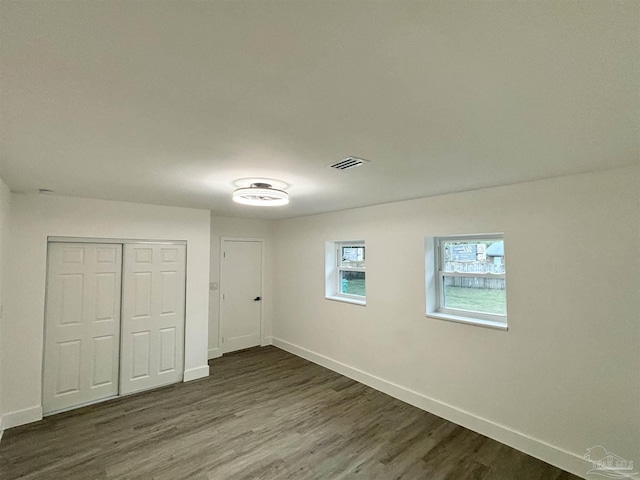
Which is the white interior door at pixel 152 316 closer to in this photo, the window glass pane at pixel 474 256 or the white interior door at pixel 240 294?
the white interior door at pixel 240 294

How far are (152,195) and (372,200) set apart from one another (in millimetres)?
2588

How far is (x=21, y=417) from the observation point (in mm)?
3121

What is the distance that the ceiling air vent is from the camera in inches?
82.3

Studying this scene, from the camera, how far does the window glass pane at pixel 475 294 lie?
10.3ft

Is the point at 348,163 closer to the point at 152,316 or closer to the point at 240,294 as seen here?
the point at 152,316

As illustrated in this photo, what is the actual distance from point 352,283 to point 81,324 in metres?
3.62

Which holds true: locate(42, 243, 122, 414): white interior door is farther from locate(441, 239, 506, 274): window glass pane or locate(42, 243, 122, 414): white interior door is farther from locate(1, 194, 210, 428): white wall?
locate(441, 239, 506, 274): window glass pane

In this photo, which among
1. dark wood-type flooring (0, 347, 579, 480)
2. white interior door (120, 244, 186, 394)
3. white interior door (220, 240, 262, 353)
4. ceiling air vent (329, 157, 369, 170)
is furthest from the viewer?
white interior door (220, 240, 262, 353)

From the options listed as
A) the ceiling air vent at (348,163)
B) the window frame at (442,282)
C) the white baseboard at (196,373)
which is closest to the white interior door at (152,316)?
the white baseboard at (196,373)

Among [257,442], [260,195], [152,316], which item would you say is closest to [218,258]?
[152,316]

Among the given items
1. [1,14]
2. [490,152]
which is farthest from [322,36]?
[490,152]

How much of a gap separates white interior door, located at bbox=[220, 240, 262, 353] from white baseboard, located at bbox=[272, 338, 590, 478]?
1.84 meters

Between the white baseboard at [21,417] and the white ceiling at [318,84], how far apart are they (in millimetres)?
2641

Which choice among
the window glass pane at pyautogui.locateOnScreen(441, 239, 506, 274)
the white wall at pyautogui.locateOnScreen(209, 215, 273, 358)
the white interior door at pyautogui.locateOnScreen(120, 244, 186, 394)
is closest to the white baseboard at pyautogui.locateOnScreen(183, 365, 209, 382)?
the white interior door at pyautogui.locateOnScreen(120, 244, 186, 394)
